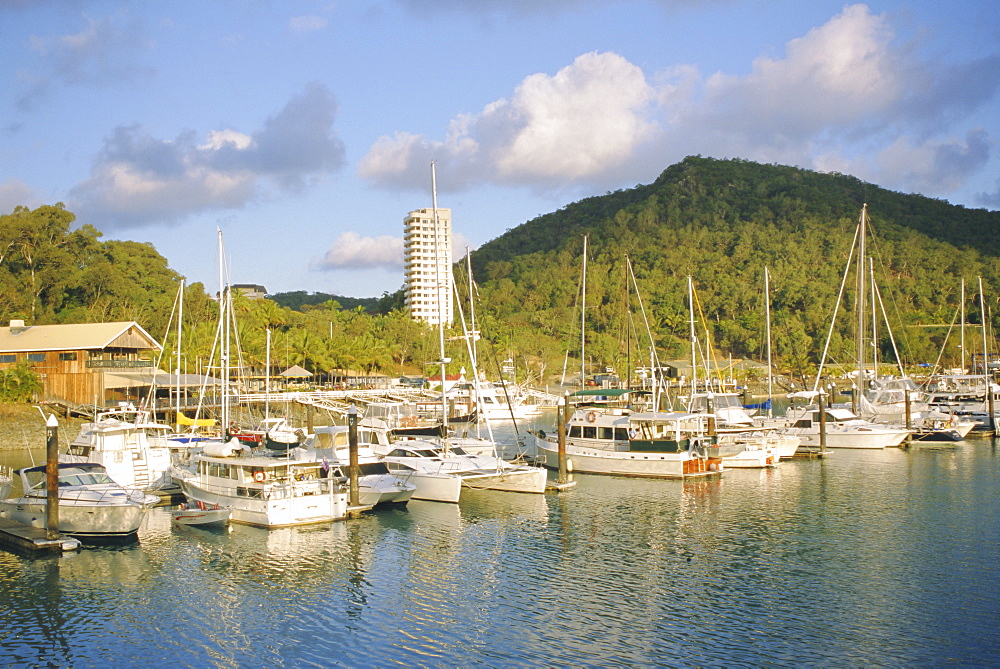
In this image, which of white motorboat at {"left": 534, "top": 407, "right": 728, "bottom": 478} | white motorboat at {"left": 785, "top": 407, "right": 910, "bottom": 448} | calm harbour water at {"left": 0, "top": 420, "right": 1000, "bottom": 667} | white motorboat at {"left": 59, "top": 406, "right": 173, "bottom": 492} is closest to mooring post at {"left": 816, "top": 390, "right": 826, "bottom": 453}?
white motorboat at {"left": 785, "top": 407, "right": 910, "bottom": 448}

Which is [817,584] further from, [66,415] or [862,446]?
[66,415]

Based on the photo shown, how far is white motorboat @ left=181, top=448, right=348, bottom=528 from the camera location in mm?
31172

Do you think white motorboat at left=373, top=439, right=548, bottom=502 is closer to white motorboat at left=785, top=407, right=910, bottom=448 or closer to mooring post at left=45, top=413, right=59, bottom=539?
mooring post at left=45, top=413, right=59, bottom=539

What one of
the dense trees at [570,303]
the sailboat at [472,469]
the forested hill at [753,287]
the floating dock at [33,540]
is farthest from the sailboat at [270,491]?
the forested hill at [753,287]

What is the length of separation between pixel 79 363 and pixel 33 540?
39.3 metres

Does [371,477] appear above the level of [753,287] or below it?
below

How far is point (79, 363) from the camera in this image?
206 feet

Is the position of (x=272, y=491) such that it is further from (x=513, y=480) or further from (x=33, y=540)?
(x=513, y=480)

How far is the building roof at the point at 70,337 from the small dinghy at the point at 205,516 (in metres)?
35.2

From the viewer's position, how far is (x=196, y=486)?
1335 inches

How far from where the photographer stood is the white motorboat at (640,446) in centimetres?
4262

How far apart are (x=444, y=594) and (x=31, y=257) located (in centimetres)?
8005

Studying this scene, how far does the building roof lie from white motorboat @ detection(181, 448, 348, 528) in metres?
35.1

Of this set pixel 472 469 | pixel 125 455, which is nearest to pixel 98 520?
pixel 125 455
